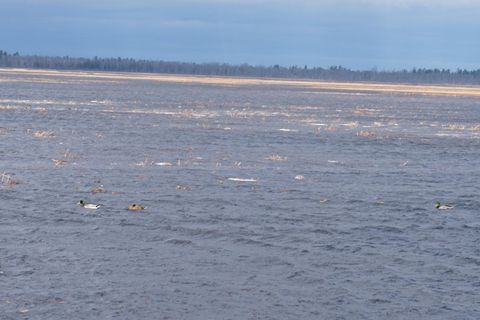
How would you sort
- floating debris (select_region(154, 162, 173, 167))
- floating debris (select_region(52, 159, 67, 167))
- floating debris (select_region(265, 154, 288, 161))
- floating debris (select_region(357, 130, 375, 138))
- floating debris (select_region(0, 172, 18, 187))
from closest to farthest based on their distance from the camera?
floating debris (select_region(0, 172, 18, 187))
floating debris (select_region(52, 159, 67, 167))
floating debris (select_region(154, 162, 173, 167))
floating debris (select_region(265, 154, 288, 161))
floating debris (select_region(357, 130, 375, 138))

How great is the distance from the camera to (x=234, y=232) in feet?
56.3

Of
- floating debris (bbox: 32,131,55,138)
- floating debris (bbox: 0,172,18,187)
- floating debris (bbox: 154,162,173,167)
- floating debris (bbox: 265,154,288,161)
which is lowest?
floating debris (bbox: 32,131,55,138)

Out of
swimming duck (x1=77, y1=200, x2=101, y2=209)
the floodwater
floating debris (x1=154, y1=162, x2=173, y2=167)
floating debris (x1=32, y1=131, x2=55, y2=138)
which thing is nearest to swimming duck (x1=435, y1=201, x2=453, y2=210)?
the floodwater

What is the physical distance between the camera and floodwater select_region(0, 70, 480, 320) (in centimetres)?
1262

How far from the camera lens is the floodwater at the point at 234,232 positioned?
1262 cm

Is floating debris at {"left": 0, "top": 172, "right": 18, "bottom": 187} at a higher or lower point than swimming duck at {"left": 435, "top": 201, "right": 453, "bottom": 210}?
lower

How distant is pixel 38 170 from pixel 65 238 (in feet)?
29.4

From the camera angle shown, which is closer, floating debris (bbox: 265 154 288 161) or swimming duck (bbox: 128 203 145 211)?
swimming duck (bbox: 128 203 145 211)

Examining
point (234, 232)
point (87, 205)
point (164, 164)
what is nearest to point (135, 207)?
point (87, 205)

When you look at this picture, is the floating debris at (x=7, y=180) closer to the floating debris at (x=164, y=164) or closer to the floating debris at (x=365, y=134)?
the floating debris at (x=164, y=164)

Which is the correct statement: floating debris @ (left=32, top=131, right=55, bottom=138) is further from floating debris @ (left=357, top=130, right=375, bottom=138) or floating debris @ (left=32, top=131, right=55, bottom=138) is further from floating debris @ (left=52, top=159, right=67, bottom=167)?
floating debris @ (left=357, top=130, right=375, bottom=138)

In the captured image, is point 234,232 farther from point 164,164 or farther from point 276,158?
point 276,158

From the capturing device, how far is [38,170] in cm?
2470

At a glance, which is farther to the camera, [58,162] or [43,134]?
[43,134]
